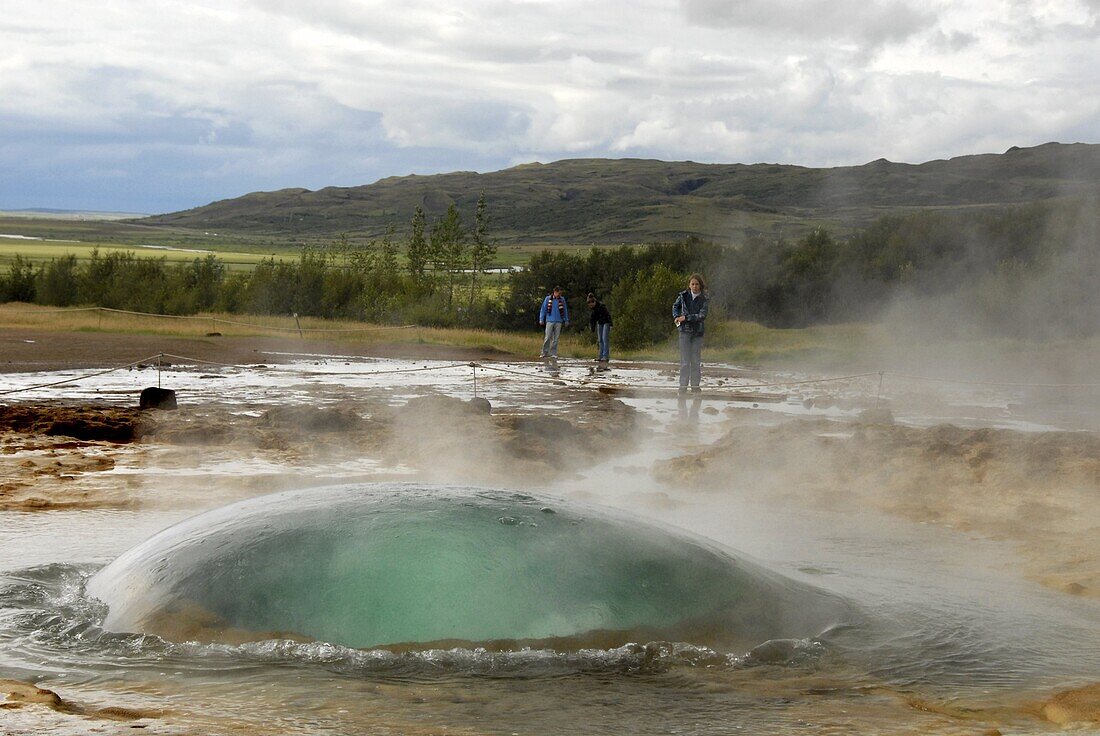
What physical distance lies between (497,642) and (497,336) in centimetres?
2502

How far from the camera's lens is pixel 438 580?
3848 mm

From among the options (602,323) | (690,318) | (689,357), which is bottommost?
(689,357)

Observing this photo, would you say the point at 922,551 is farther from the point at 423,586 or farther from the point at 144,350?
the point at 144,350

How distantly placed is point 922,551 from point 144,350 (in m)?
17.9

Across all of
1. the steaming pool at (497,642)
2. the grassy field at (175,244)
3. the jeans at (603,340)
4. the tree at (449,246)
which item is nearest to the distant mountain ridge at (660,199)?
the grassy field at (175,244)

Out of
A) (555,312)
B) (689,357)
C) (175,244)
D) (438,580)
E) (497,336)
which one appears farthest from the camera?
(175,244)

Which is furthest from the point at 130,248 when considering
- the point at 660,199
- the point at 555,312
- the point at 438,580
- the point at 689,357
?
the point at 438,580

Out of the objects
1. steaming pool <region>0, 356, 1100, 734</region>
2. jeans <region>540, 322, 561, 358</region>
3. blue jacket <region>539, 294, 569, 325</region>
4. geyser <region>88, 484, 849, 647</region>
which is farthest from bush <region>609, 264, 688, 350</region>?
geyser <region>88, 484, 849, 647</region>

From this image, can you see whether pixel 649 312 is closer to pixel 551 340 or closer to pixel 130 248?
pixel 551 340

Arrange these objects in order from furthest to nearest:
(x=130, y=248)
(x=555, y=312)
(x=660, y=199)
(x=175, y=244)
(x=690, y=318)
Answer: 1. (x=660, y=199)
2. (x=175, y=244)
3. (x=130, y=248)
4. (x=555, y=312)
5. (x=690, y=318)

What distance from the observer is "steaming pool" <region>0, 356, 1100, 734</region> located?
3580 millimetres

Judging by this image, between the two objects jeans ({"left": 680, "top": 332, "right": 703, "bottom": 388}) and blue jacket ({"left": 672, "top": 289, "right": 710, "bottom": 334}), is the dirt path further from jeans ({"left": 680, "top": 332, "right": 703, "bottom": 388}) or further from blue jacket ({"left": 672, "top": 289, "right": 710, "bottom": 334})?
blue jacket ({"left": 672, "top": 289, "right": 710, "bottom": 334})

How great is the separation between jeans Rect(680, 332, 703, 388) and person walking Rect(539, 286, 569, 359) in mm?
6342

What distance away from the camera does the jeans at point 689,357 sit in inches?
563
